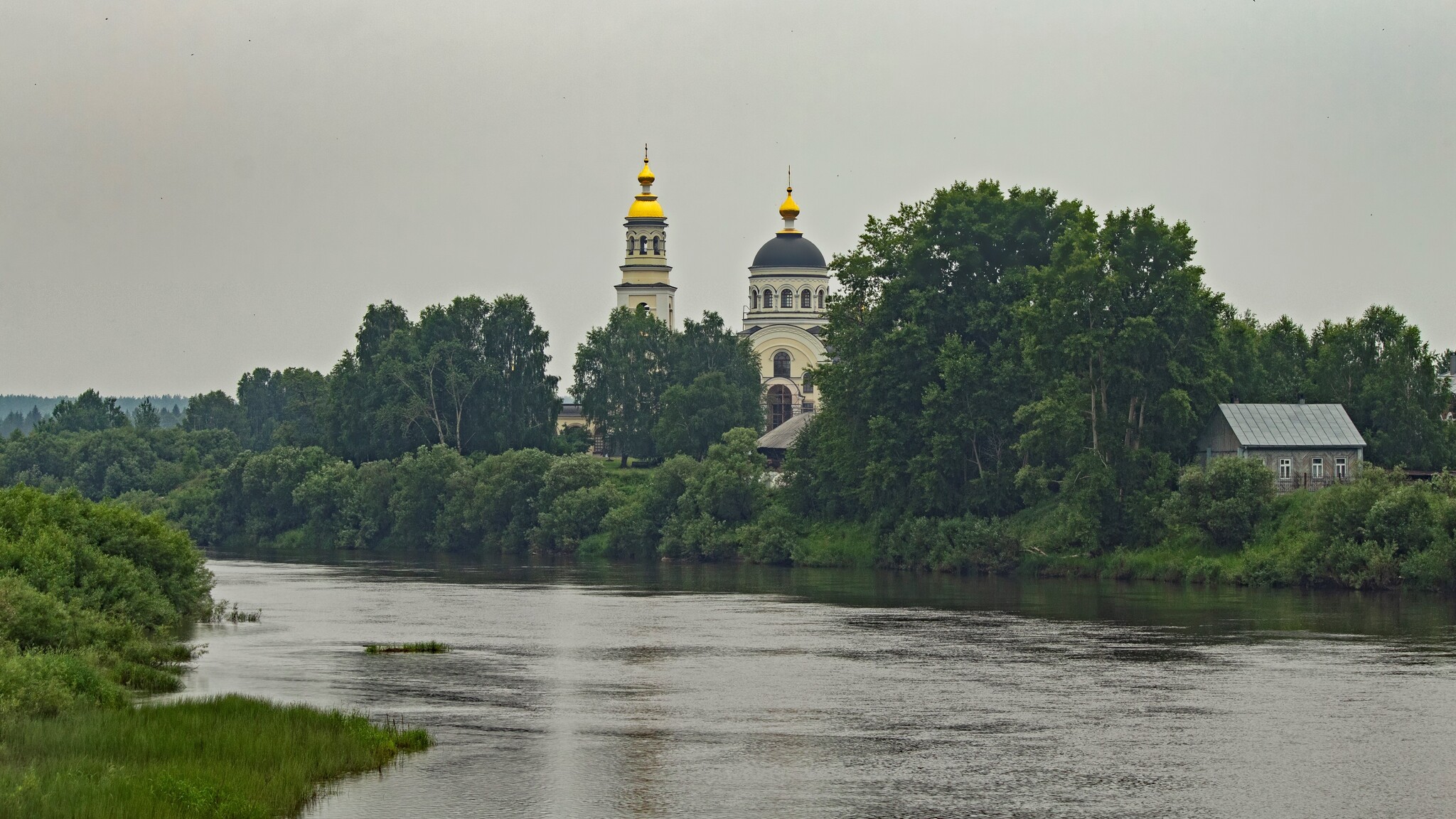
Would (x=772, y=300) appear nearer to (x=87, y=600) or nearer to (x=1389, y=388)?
(x=1389, y=388)

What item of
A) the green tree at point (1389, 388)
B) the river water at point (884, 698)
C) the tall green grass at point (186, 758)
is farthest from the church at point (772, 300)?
the tall green grass at point (186, 758)

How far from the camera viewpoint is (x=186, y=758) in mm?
21562

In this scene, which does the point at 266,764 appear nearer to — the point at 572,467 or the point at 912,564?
the point at 912,564

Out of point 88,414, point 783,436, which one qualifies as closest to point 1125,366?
point 783,436

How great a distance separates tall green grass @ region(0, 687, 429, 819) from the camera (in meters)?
18.7

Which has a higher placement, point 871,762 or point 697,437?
point 697,437

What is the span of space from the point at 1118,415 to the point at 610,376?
43551 millimetres

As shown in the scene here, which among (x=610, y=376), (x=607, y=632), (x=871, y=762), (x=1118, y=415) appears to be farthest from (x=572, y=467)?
(x=871, y=762)

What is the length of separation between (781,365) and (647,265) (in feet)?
34.0

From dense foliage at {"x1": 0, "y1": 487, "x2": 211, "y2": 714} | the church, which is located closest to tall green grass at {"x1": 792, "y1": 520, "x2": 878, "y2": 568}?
dense foliage at {"x1": 0, "y1": 487, "x2": 211, "y2": 714}

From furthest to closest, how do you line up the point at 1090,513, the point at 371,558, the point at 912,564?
the point at 371,558
the point at 912,564
the point at 1090,513

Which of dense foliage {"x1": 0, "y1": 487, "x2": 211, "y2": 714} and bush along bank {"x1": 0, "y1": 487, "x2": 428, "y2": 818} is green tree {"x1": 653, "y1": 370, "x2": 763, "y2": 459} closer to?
dense foliage {"x1": 0, "y1": 487, "x2": 211, "y2": 714}

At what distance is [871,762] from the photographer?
23.9 meters

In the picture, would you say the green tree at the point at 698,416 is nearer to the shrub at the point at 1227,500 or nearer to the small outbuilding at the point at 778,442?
the small outbuilding at the point at 778,442
